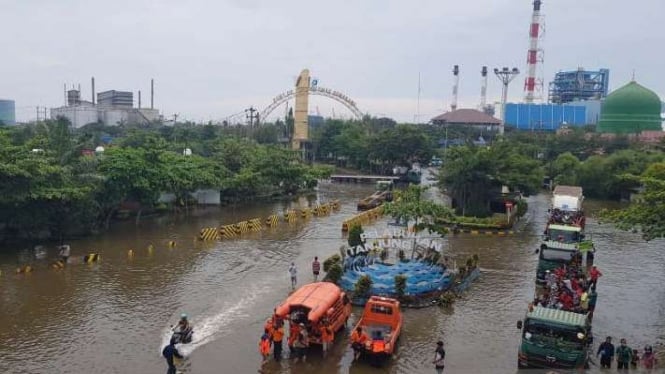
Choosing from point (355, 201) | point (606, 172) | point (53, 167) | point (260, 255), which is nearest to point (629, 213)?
point (260, 255)

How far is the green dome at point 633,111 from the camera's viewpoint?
262ft

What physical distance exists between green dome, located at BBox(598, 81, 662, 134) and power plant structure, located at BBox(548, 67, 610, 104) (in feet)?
189

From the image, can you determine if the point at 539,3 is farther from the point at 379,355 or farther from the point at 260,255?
the point at 379,355

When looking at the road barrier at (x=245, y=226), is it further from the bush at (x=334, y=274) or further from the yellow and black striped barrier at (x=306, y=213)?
the bush at (x=334, y=274)

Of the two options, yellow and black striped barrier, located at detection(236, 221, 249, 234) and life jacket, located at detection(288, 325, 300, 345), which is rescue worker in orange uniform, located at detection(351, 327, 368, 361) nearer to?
life jacket, located at detection(288, 325, 300, 345)

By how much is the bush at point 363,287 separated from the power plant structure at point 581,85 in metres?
131

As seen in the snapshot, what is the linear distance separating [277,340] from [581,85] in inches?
5448

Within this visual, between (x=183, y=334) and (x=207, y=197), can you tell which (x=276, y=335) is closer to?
(x=183, y=334)

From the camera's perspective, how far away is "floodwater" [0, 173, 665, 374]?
16.4 meters

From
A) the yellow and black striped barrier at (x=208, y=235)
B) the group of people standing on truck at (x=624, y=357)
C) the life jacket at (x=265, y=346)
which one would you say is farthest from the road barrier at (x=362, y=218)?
the group of people standing on truck at (x=624, y=357)

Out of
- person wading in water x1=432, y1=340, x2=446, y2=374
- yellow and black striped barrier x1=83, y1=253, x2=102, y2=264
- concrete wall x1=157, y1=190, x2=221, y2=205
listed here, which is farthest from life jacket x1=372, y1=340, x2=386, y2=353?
concrete wall x1=157, y1=190, x2=221, y2=205

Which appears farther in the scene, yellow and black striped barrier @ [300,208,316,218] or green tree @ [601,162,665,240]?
yellow and black striped barrier @ [300,208,316,218]

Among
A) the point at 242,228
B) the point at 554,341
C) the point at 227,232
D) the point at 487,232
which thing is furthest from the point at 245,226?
the point at 554,341

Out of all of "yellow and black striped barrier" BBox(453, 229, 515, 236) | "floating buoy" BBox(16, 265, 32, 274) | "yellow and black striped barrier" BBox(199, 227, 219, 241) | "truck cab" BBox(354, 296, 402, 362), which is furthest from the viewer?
"yellow and black striped barrier" BBox(453, 229, 515, 236)
